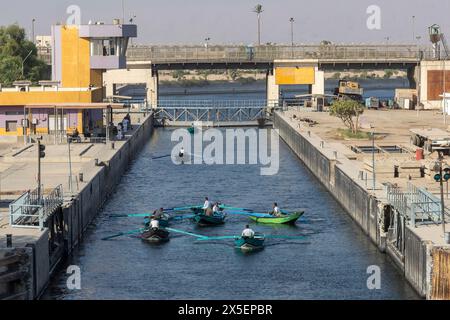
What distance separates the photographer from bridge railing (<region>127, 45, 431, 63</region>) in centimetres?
16925

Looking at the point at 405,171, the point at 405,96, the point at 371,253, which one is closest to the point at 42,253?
the point at 371,253

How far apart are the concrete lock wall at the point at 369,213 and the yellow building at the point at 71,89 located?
65.4 ft

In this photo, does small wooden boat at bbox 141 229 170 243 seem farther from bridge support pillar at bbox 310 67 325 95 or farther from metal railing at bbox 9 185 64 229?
bridge support pillar at bbox 310 67 325 95

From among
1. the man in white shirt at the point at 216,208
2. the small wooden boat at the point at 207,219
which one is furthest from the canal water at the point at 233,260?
the man in white shirt at the point at 216,208

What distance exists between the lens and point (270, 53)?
17125 centimetres

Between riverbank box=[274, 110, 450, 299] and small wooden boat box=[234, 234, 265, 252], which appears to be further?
small wooden boat box=[234, 234, 265, 252]

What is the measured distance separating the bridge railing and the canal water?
81507 mm

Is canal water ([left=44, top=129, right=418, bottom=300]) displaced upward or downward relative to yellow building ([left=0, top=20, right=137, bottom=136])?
downward

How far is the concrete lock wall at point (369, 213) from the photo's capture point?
166 ft

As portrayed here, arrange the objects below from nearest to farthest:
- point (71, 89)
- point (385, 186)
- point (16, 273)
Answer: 1. point (16, 273)
2. point (385, 186)
3. point (71, 89)

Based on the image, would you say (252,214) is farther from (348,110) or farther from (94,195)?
(348,110)

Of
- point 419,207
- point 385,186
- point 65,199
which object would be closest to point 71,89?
point 65,199

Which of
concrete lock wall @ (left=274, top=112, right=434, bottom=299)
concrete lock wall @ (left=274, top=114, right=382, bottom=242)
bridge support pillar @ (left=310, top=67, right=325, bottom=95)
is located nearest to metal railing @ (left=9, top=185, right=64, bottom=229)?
concrete lock wall @ (left=274, top=112, right=434, bottom=299)

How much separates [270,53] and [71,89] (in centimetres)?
6478
